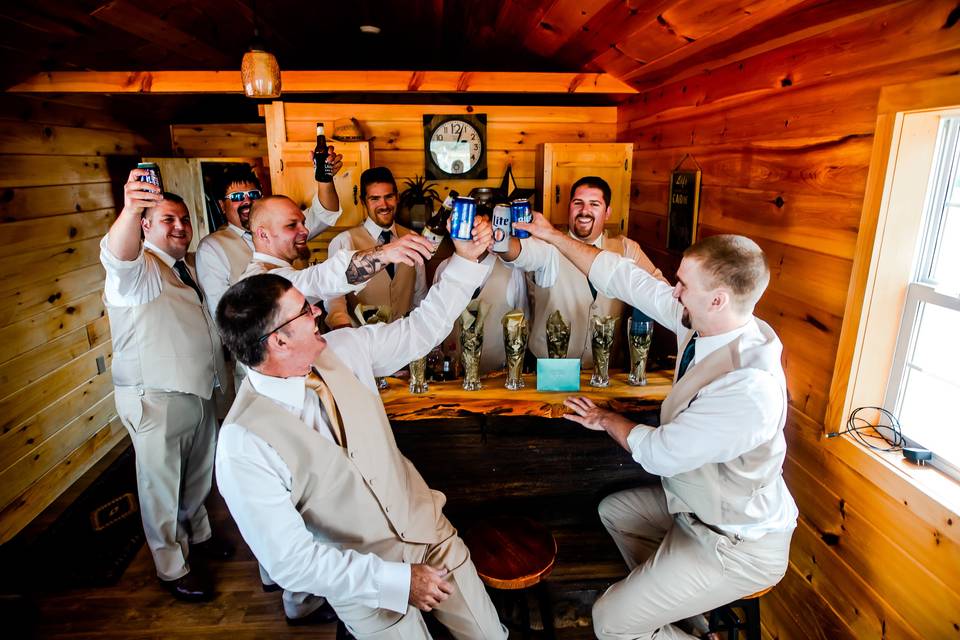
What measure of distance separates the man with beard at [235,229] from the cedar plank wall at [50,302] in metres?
1.18

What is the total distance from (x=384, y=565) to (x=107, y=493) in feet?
9.78

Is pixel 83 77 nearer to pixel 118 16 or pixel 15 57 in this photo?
pixel 15 57

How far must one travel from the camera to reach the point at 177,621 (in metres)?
2.48

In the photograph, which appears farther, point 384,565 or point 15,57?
point 15,57

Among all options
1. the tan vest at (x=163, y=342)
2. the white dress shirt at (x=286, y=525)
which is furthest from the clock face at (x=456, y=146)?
the white dress shirt at (x=286, y=525)

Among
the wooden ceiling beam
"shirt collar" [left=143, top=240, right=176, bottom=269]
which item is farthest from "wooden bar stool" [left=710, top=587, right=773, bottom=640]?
the wooden ceiling beam

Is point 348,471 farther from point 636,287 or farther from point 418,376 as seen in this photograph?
point 636,287

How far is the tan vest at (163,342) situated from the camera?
8.04 feet

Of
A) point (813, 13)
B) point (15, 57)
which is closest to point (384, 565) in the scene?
→ point (813, 13)

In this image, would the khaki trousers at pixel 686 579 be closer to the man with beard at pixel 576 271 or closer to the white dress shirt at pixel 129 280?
the man with beard at pixel 576 271

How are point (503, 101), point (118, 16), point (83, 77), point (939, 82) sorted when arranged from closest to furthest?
point (939, 82), point (118, 16), point (83, 77), point (503, 101)

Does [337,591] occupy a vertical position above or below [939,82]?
below

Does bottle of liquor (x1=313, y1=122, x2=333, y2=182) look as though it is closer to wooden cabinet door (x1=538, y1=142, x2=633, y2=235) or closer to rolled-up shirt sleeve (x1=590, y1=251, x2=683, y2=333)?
wooden cabinet door (x1=538, y1=142, x2=633, y2=235)

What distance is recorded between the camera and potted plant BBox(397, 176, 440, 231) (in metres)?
4.03
